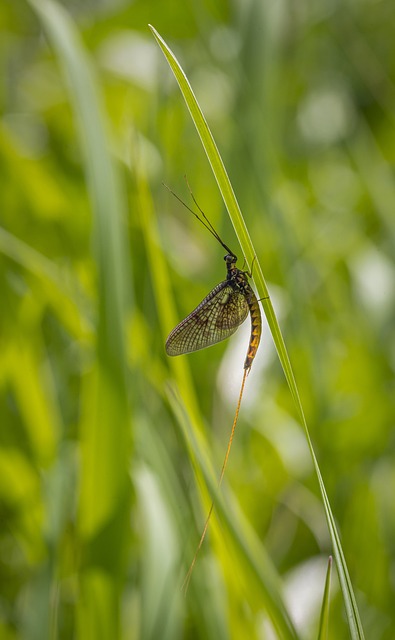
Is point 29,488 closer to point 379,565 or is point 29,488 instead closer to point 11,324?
point 11,324

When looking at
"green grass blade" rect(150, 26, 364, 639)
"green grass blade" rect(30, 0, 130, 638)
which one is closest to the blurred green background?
"green grass blade" rect(30, 0, 130, 638)

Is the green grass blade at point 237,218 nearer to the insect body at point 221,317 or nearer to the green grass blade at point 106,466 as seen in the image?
the insect body at point 221,317

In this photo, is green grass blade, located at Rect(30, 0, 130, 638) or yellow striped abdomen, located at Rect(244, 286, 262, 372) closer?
yellow striped abdomen, located at Rect(244, 286, 262, 372)

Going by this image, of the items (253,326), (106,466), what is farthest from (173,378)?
(253,326)

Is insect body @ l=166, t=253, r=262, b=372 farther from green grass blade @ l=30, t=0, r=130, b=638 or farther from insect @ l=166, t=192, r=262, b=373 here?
green grass blade @ l=30, t=0, r=130, b=638

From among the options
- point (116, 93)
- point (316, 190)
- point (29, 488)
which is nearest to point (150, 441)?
point (29, 488)

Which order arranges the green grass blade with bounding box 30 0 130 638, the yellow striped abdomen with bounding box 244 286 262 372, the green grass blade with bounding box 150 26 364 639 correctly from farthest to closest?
the green grass blade with bounding box 30 0 130 638 < the yellow striped abdomen with bounding box 244 286 262 372 < the green grass blade with bounding box 150 26 364 639

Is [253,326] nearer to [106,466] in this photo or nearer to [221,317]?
[221,317]
